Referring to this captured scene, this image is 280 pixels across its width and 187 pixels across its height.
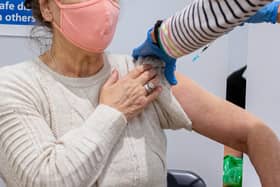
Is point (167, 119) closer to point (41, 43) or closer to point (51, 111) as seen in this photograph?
Result: point (51, 111)

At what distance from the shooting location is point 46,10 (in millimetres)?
1327

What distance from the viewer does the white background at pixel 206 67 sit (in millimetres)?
1834

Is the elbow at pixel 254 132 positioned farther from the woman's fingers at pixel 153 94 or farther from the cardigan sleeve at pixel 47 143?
the cardigan sleeve at pixel 47 143

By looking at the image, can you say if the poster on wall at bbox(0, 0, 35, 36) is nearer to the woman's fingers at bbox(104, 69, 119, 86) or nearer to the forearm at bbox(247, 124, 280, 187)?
the woman's fingers at bbox(104, 69, 119, 86)

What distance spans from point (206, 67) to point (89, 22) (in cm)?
86

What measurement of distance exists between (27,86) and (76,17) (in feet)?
0.72

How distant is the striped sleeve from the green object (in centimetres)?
113

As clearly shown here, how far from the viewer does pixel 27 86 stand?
124cm

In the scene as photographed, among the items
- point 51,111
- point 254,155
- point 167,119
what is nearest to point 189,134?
point 254,155

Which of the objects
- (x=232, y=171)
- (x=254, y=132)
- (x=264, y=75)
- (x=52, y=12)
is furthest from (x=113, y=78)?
(x=232, y=171)

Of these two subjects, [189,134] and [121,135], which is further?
[189,134]

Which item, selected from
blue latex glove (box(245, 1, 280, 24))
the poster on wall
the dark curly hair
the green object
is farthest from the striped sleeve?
the green object

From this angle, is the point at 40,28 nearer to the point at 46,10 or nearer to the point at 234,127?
the point at 46,10

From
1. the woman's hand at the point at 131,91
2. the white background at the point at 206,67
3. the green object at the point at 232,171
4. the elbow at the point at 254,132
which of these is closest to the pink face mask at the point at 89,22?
the woman's hand at the point at 131,91
